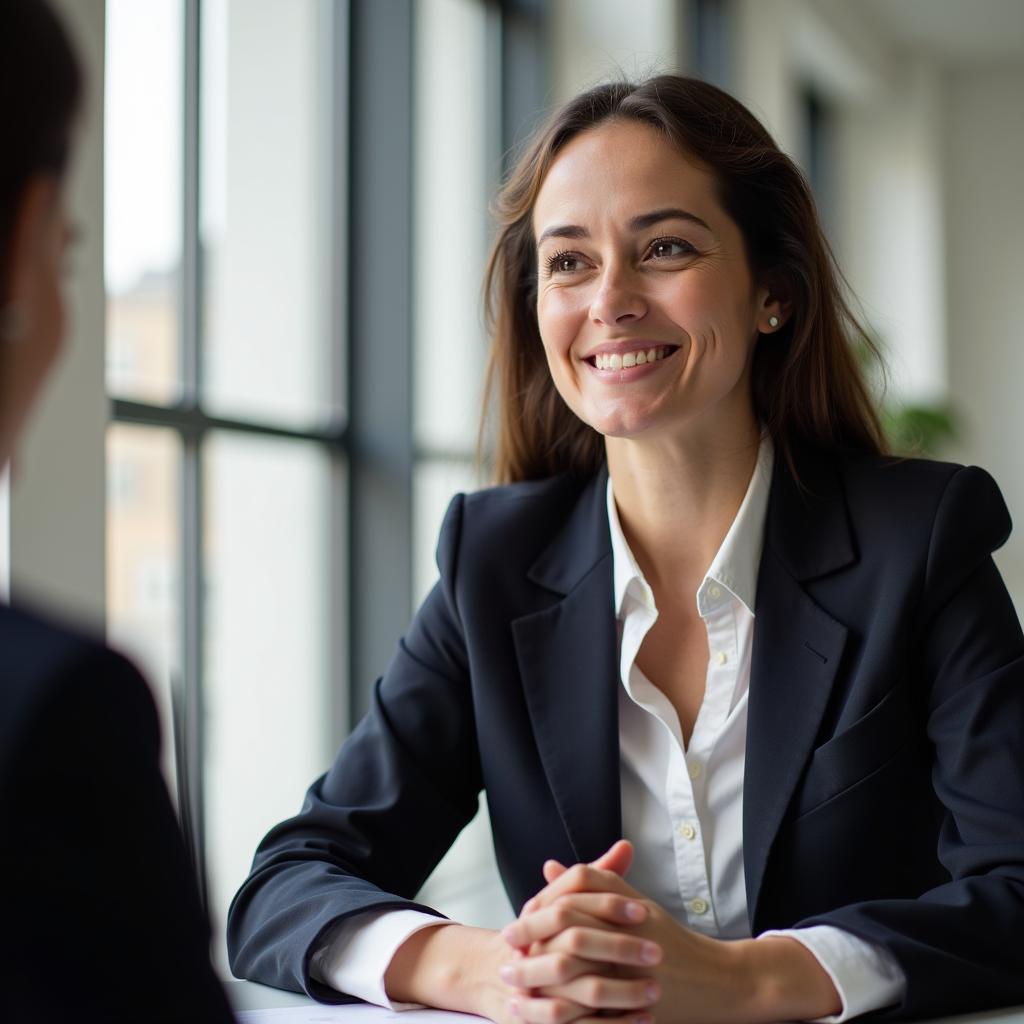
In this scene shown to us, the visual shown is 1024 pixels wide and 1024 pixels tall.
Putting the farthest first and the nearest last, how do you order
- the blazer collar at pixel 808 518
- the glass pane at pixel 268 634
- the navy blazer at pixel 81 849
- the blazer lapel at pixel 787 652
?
the glass pane at pixel 268 634 → the blazer collar at pixel 808 518 → the blazer lapel at pixel 787 652 → the navy blazer at pixel 81 849

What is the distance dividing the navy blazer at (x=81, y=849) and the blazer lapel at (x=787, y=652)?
105cm

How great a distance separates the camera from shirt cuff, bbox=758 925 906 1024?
4.19 feet

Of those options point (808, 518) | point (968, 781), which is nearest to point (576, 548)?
point (808, 518)

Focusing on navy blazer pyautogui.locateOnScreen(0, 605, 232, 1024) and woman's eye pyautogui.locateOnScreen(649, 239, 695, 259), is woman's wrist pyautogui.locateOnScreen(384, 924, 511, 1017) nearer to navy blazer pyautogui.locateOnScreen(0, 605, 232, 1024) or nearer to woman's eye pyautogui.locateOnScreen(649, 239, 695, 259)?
navy blazer pyautogui.locateOnScreen(0, 605, 232, 1024)

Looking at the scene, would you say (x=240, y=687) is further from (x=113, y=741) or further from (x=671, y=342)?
(x=113, y=741)

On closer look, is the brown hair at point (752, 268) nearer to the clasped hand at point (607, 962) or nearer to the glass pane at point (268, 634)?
the clasped hand at point (607, 962)

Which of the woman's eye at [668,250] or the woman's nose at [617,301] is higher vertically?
the woman's eye at [668,250]

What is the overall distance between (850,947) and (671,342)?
808 mm

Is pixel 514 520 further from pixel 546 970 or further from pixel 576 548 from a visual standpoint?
pixel 546 970

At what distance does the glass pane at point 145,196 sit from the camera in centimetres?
285

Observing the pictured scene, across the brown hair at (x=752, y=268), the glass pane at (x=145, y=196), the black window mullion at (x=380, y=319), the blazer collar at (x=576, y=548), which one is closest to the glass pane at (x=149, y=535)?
the glass pane at (x=145, y=196)

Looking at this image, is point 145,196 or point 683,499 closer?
point 683,499

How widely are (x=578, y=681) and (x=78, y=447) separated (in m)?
0.81

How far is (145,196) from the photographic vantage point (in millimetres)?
2971
